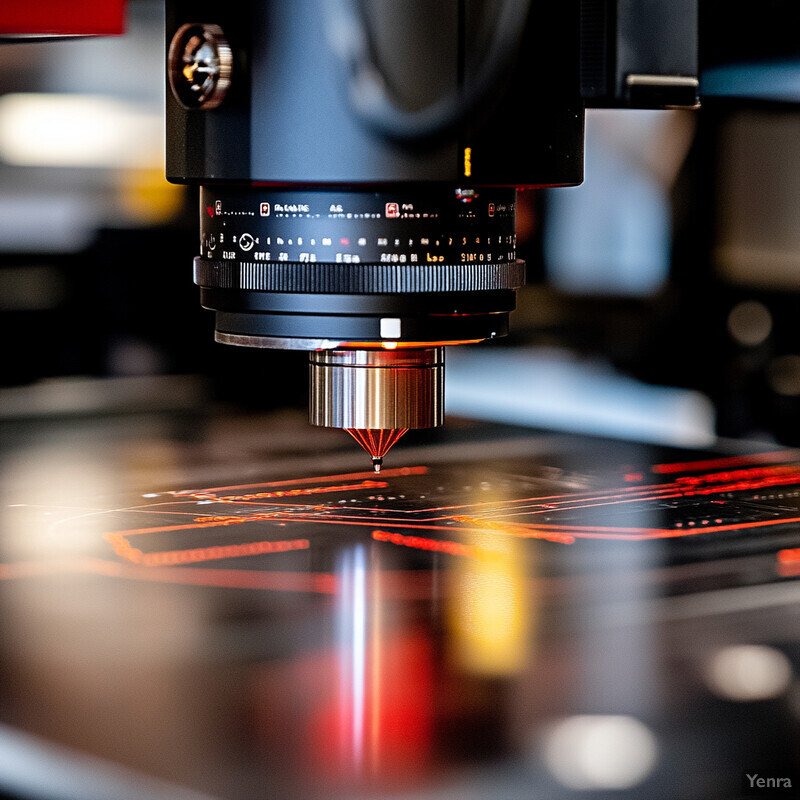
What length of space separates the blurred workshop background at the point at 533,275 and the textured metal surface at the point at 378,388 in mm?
634

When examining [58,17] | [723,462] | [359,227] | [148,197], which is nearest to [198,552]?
[359,227]

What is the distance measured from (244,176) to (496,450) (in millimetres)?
579

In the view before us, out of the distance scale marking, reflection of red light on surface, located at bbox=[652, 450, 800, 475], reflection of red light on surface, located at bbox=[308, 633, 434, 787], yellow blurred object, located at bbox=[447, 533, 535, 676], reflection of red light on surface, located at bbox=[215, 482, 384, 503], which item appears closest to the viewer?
reflection of red light on surface, located at bbox=[308, 633, 434, 787]

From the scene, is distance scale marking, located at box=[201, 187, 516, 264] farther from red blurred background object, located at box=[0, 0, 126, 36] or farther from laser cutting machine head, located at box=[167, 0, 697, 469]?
red blurred background object, located at box=[0, 0, 126, 36]

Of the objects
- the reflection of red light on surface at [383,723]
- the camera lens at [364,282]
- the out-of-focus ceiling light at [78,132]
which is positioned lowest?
the reflection of red light on surface at [383,723]

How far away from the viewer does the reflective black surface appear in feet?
1.75

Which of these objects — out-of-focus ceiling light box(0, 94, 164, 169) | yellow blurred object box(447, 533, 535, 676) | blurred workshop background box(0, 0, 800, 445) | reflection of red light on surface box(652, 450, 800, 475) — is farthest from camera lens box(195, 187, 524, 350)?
out-of-focus ceiling light box(0, 94, 164, 169)

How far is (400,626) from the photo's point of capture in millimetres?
716

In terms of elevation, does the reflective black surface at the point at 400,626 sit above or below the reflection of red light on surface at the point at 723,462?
below

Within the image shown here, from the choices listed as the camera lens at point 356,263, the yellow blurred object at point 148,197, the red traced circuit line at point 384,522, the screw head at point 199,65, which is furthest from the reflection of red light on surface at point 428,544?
the yellow blurred object at point 148,197

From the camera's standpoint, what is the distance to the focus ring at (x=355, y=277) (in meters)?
0.77

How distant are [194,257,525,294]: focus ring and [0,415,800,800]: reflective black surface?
0.17 metres

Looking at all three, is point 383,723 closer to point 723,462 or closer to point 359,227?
point 359,227

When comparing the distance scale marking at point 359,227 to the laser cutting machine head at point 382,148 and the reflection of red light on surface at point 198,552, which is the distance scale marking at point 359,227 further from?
the reflection of red light on surface at point 198,552
